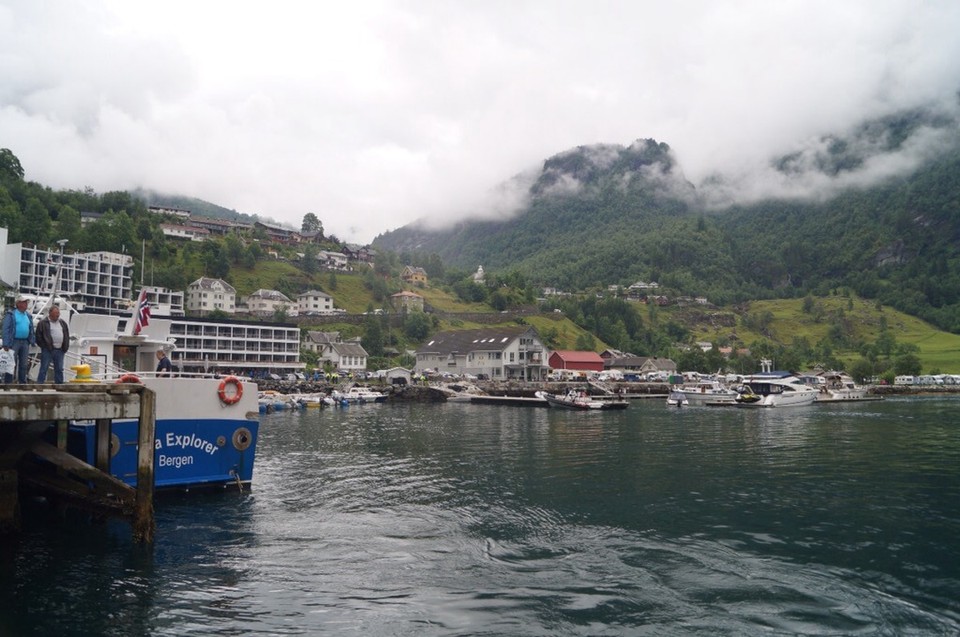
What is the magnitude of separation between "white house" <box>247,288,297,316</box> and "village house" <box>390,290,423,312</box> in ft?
94.7

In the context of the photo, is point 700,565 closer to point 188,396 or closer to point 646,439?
point 188,396

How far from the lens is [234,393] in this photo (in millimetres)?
22438

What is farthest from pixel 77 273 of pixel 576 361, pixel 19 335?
pixel 19 335

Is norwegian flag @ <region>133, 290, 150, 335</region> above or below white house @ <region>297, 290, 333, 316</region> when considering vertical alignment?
below

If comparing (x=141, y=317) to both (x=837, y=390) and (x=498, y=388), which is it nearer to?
(x=498, y=388)

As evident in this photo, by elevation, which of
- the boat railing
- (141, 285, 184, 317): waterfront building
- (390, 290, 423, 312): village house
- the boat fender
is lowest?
the boat fender

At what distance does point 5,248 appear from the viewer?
108312 mm

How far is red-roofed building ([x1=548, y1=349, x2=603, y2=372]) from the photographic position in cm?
13500

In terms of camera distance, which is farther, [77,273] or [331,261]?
[331,261]

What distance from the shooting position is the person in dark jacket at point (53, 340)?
17.9 meters

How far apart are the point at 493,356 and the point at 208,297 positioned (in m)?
63.2

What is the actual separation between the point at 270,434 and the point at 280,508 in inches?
1071

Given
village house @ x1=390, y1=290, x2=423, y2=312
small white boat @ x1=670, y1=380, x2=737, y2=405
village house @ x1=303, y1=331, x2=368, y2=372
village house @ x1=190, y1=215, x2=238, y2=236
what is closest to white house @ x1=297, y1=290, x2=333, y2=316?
village house @ x1=390, y1=290, x2=423, y2=312

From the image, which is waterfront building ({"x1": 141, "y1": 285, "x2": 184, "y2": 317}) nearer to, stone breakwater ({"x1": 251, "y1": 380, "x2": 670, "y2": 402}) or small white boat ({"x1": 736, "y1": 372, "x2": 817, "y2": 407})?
stone breakwater ({"x1": 251, "y1": 380, "x2": 670, "y2": 402})
